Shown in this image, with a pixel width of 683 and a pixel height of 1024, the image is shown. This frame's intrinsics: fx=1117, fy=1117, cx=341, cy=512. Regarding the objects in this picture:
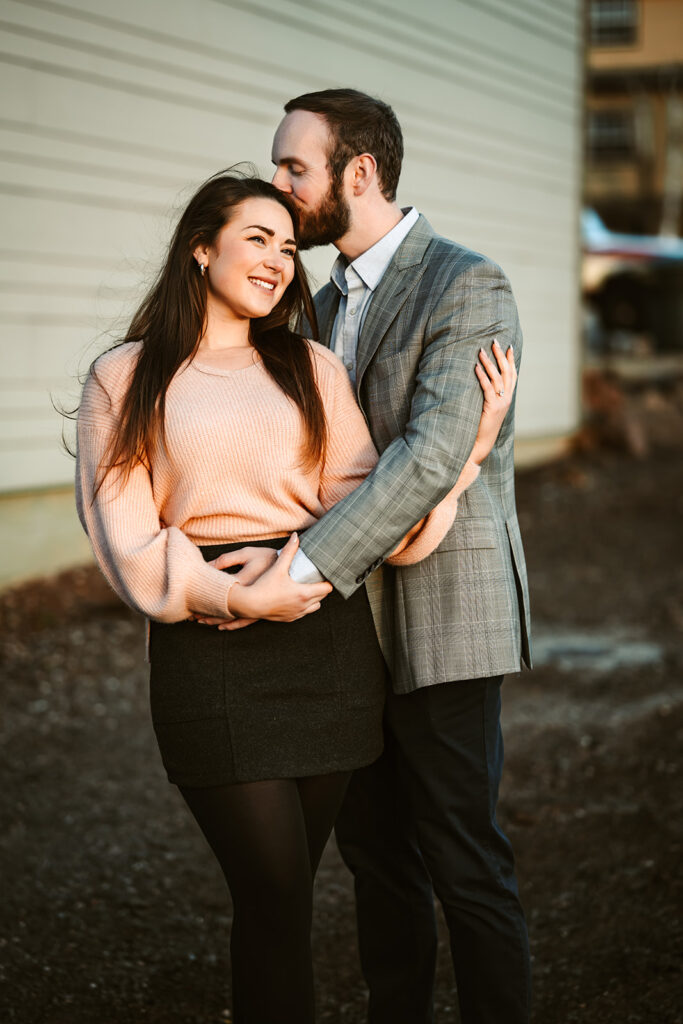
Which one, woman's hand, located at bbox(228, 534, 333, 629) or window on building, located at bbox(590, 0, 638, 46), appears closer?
woman's hand, located at bbox(228, 534, 333, 629)

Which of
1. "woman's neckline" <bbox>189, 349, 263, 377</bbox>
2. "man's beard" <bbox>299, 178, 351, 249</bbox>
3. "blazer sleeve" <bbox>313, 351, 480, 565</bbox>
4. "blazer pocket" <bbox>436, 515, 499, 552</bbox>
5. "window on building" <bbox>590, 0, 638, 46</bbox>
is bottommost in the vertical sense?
"blazer pocket" <bbox>436, 515, 499, 552</bbox>

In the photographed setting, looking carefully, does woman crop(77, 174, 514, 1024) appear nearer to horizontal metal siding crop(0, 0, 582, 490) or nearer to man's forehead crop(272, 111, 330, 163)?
man's forehead crop(272, 111, 330, 163)

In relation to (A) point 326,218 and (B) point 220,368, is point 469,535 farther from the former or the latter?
(A) point 326,218

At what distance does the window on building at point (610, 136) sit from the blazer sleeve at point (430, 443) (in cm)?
2608

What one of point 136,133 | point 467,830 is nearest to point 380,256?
point 467,830

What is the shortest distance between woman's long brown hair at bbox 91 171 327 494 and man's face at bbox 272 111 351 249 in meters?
0.13

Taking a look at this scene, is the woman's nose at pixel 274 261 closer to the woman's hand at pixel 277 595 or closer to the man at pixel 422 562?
the man at pixel 422 562

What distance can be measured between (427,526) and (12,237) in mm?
4263

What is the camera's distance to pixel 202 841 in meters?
3.84

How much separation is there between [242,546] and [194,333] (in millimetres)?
450

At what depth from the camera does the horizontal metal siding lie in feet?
19.1

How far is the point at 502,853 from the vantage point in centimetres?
241

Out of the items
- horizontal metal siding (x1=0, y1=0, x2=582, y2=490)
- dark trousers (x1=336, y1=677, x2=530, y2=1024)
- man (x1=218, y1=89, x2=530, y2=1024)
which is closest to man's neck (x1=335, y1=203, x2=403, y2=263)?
man (x1=218, y1=89, x2=530, y2=1024)

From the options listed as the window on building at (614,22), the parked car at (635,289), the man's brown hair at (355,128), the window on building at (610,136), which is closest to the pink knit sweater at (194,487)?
the man's brown hair at (355,128)
